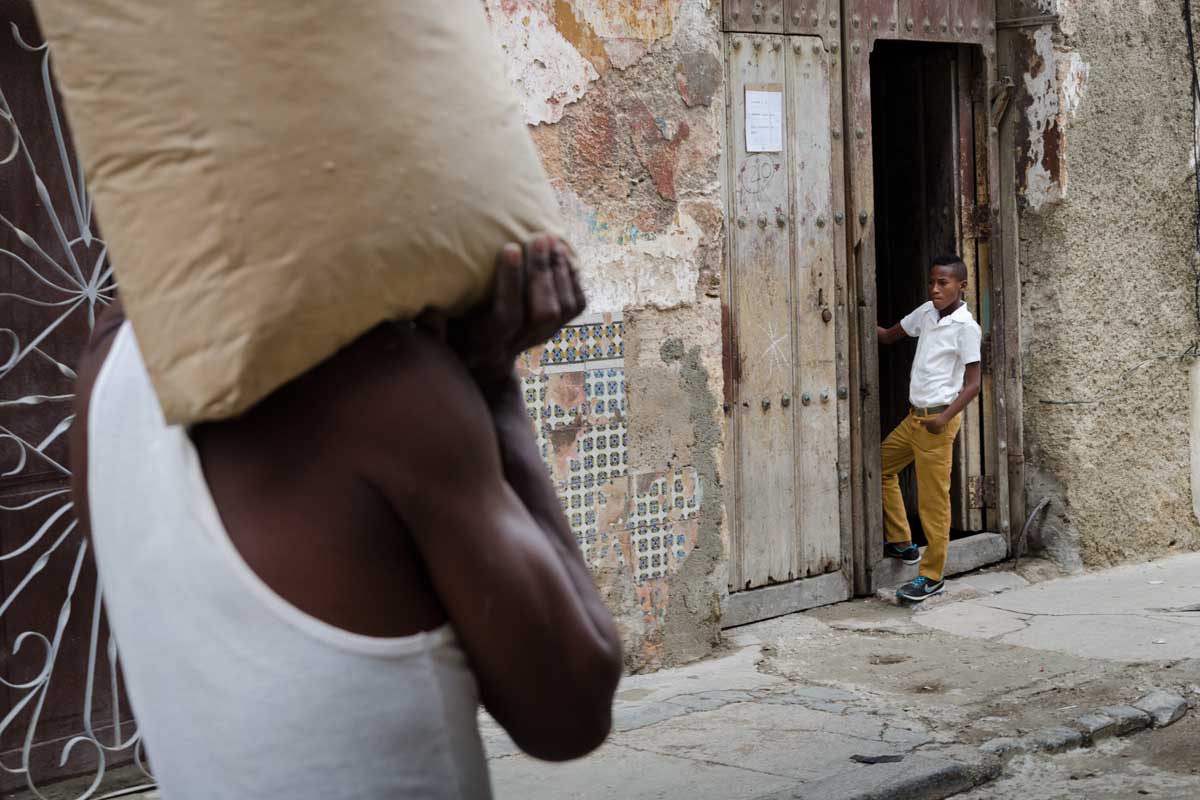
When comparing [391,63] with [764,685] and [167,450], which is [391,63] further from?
[764,685]

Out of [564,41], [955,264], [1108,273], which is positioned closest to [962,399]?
[955,264]

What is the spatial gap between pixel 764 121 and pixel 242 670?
16.4ft

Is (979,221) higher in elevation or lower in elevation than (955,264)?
higher

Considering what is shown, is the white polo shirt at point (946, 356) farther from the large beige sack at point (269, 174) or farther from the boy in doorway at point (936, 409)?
the large beige sack at point (269, 174)

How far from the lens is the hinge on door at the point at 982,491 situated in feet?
23.5

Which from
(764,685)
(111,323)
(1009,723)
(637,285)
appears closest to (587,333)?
(637,285)

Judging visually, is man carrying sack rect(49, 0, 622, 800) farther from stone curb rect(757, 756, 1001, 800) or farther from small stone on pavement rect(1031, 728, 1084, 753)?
small stone on pavement rect(1031, 728, 1084, 753)

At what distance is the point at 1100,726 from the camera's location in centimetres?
481

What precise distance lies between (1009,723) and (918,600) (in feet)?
5.20

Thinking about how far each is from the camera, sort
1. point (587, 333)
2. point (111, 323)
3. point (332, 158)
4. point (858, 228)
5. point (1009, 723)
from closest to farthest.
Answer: point (332, 158) → point (111, 323) → point (1009, 723) → point (587, 333) → point (858, 228)

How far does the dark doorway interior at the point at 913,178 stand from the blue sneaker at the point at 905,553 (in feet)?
1.87

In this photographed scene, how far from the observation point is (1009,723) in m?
4.89

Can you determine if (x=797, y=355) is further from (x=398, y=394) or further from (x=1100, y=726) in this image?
(x=398, y=394)

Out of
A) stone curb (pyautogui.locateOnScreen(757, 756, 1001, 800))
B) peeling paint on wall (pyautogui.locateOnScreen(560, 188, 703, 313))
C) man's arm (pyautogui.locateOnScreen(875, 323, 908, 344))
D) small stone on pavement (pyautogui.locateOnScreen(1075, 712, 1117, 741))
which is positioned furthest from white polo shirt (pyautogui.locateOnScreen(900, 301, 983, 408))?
stone curb (pyautogui.locateOnScreen(757, 756, 1001, 800))
